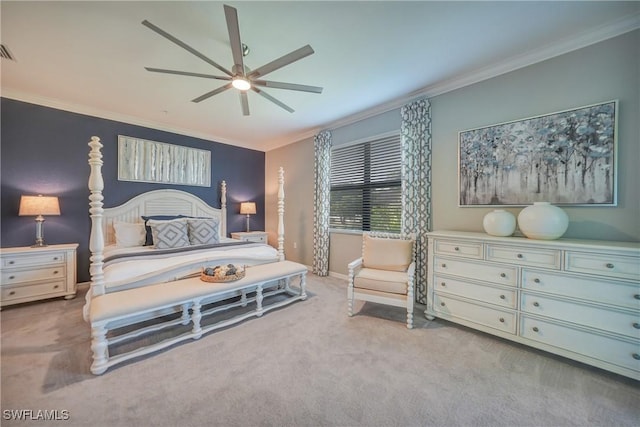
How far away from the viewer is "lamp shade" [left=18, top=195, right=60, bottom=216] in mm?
2885

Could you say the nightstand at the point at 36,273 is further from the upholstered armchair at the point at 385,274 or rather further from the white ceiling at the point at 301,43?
the upholstered armchair at the point at 385,274

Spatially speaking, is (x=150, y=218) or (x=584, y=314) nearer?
(x=584, y=314)

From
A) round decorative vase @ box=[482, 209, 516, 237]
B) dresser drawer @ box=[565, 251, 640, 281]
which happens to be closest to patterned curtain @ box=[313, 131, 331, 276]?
round decorative vase @ box=[482, 209, 516, 237]

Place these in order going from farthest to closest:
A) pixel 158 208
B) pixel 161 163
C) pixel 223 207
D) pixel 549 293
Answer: pixel 223 207 < pixel 161 163 < pixel 158 208 < pixel 549 293

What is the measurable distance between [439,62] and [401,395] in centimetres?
303

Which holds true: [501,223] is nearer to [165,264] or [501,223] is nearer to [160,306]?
[160,306]

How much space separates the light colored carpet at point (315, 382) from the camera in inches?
56.0

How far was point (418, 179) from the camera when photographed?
3088 millimetres

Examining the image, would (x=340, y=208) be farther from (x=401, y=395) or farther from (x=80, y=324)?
(x=80, y=324)

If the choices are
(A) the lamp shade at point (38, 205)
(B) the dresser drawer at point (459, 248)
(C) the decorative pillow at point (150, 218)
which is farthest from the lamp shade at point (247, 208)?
(B) the dresser drawer at point (459, 248)

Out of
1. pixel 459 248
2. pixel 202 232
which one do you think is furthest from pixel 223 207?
pixel 459 248

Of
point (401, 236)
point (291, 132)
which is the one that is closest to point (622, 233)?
point (401, 236)

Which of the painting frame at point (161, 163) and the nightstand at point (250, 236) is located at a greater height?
the painting frame at point (161, 163)

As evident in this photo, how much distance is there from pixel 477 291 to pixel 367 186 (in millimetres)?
2093
